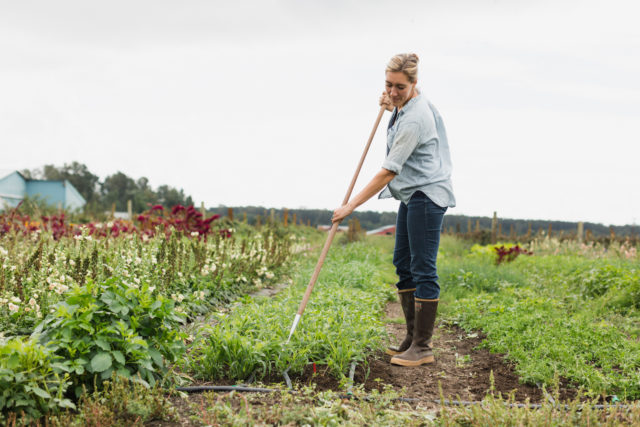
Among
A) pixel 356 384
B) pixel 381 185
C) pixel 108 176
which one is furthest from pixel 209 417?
pixel 108 176

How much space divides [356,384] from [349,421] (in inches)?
34.7

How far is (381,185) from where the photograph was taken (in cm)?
335

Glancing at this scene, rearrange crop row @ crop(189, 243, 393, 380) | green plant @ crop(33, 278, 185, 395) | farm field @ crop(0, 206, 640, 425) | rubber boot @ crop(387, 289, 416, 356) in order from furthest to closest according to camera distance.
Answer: rubber boot @ crop(387, 289, 416, 356) → crop row @ crop(189, 243, 393, 380) → green plant @ crop(33, 278, 185, 395) → farm field @ crop(0, 206, 640, 425)

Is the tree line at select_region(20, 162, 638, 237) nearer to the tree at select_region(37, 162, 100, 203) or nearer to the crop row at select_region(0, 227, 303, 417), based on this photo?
the tree at select_region(37, 162, 100, 203)

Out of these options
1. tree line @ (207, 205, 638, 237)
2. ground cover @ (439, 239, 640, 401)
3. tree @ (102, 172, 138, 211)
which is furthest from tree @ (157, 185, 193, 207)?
ground cover @ (439, 239, 640, 401)

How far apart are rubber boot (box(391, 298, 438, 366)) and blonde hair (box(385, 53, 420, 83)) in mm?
1593

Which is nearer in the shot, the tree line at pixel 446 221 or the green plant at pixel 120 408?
the green plant at pixel 120 408

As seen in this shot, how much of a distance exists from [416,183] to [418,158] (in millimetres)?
178

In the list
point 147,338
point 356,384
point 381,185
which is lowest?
point 356,384

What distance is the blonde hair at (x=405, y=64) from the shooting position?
3307mm

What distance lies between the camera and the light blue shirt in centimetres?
332

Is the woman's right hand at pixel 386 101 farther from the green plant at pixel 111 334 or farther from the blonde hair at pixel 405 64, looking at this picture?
the green plant at pixel 111 334

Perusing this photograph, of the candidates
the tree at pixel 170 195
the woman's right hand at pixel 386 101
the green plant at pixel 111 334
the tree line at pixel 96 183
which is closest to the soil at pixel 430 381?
the green plant at pixel 111 334

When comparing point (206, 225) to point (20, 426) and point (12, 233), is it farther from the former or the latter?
point (20, 426)
